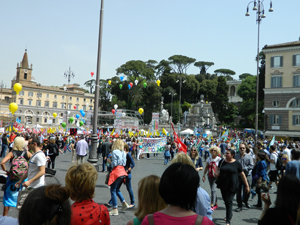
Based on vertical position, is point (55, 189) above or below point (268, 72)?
below

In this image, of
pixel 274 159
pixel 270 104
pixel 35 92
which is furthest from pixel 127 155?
pixel 35 92

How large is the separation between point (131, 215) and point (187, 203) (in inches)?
178

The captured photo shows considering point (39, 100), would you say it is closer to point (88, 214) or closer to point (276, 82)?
point (276, 82)

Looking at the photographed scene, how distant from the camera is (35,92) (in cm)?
8450

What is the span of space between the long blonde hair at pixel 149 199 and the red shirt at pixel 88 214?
366 mm

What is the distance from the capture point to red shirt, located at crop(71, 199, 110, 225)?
2.83m

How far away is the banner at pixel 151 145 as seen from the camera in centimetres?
2132

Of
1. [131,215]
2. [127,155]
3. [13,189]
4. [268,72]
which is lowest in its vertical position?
[131,215]

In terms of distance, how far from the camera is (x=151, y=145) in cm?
2198

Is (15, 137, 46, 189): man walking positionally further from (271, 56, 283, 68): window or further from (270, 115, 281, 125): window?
(271, 56, 283, 68): window

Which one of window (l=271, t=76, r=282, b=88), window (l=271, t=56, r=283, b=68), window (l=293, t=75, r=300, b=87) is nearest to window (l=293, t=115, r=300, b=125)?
window (l=293, t=75, r=300, b=87)

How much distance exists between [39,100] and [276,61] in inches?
2564

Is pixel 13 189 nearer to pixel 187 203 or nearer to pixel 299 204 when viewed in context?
pixel 187 203

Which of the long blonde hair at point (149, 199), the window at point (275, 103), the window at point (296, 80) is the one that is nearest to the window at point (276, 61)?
the window at point (296, 80)
